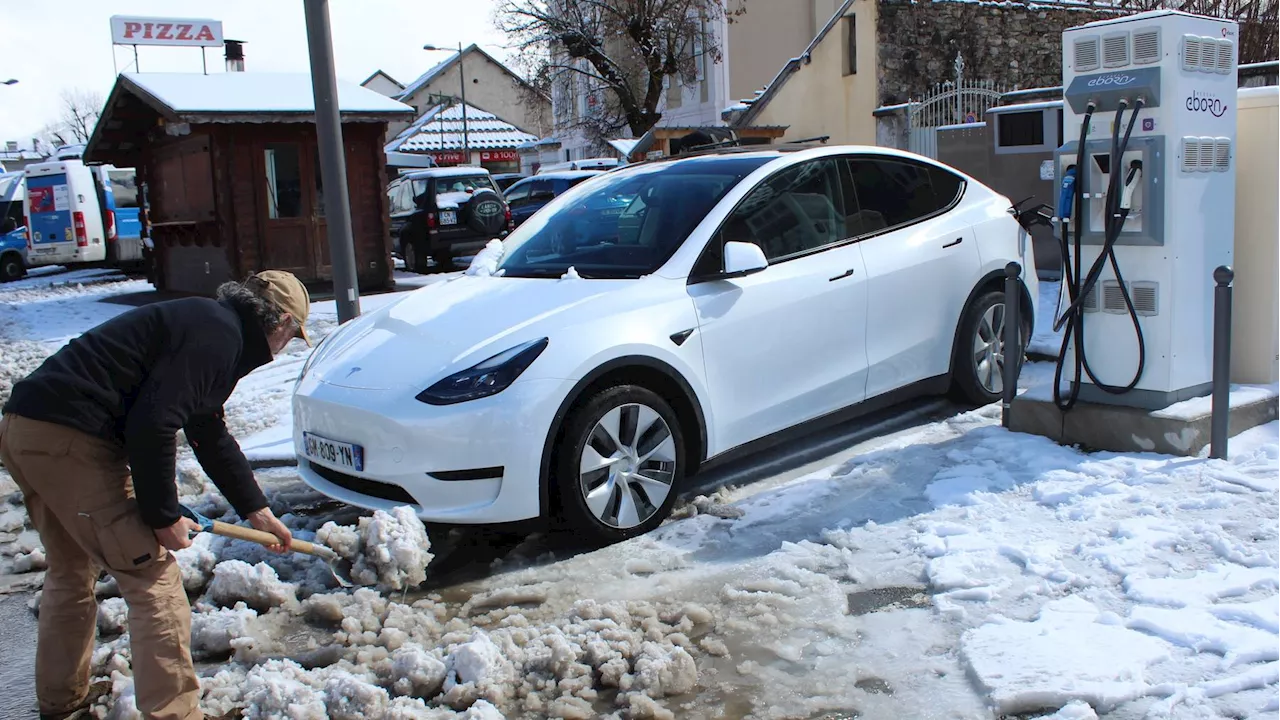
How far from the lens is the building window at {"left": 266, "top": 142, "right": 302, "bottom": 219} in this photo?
51.1 ft

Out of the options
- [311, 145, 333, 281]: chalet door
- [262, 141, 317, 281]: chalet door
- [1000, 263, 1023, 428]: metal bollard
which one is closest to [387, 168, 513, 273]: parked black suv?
[311, 145, 333, 281]: chalet door

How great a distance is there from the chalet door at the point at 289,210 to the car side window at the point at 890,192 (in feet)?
36.7

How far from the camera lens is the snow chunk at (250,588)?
4.40m

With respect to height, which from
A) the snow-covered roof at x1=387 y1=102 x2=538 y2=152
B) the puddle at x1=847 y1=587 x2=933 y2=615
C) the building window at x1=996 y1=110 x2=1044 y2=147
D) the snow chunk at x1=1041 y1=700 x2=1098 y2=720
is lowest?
the snow chunk at x1=1041 y1=700 x2=1098 y2=720

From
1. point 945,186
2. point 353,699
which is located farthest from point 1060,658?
point 945,186

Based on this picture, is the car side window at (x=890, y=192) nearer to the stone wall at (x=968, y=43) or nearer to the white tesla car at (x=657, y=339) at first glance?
the white tesla car at (x=657, y=339)

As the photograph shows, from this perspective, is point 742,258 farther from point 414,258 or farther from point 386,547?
point 414,258

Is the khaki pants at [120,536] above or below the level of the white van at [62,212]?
below

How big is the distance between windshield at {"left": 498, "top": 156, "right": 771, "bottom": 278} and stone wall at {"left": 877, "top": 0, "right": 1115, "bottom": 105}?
1416 cm

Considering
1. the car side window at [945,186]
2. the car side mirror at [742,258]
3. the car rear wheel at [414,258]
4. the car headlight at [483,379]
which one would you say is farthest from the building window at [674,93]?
the car headlight at [483,379]

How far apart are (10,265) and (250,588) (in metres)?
22.5

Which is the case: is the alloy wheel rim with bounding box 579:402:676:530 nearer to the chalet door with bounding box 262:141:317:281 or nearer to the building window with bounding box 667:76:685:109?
the chalet door with bounding box 262:141:317:281

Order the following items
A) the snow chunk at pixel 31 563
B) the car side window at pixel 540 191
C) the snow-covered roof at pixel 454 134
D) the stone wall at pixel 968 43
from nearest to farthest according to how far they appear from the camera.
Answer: the snow chunk at pixel 31 563, the stone wall at pixel 968 43, the car side window at pixel 540 191, the snow-covered roof at pixel 454 134

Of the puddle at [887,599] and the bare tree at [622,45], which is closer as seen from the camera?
the puddle at [887,599]
